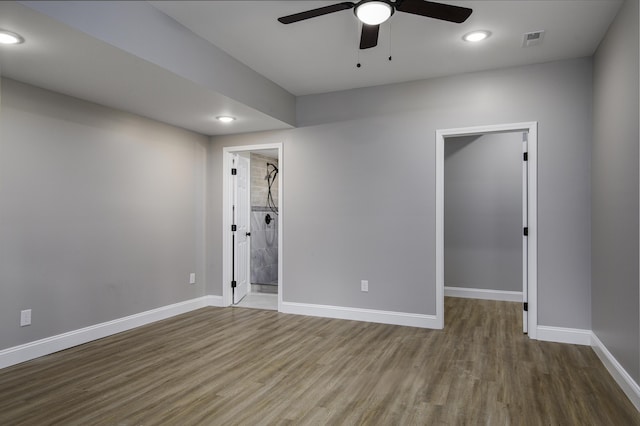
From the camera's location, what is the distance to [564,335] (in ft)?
12.0

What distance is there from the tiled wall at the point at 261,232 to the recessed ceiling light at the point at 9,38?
13.9 feet

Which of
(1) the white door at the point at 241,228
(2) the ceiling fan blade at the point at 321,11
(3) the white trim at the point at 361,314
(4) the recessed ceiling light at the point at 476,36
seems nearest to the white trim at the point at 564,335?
(3) the white trim at the point at 361,314

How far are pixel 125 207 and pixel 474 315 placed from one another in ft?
13.8

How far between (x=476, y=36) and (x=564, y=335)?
284cm

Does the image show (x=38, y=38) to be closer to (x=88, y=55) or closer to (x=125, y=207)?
(x=88, y=55)

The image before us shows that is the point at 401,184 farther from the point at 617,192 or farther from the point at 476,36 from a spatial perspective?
the point at 617,192

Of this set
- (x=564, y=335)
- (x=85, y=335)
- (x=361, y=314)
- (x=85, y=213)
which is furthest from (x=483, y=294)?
(x=85, y=213)

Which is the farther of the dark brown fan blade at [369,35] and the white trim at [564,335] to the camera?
the white trim at [564,335]

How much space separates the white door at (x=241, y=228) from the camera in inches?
210

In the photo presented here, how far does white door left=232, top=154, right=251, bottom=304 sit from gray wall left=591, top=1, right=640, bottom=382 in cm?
406

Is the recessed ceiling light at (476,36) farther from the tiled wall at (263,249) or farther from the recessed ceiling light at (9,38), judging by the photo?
the tiled wall at (263,249)

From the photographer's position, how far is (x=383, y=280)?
4379 mm

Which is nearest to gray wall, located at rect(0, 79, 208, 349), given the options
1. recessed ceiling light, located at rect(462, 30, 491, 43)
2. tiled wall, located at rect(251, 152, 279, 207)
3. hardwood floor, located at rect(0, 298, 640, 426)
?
hardwood floor, located at rect(0, 298, 640, 426)

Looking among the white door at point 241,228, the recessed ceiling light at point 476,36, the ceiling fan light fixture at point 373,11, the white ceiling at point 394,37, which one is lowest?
the white door at point 241,228
